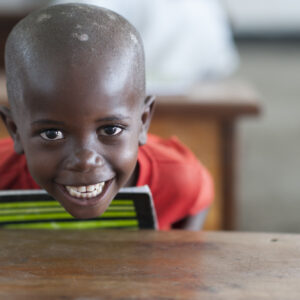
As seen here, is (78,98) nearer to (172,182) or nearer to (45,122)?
(45,122)

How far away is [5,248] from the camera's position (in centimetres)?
60

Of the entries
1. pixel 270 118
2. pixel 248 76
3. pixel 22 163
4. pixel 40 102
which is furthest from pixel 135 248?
pixel 248 76

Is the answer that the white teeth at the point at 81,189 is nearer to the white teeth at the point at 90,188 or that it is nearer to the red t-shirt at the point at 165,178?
the white teeth at the point at 90,188

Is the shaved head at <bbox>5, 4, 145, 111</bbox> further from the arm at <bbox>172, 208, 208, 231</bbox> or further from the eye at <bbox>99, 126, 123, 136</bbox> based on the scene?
the arm at <bbox>172, 208, 208, 231</bbox>

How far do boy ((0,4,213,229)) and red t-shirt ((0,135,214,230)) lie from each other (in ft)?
0.85

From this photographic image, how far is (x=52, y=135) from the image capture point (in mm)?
541

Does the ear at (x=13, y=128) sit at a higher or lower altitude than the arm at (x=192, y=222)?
higher

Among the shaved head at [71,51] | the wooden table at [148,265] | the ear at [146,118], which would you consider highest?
the shaved head at [71,51]

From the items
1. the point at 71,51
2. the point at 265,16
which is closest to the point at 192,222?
the point at 71,51

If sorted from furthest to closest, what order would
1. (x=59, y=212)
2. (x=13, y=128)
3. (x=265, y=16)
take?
1. (x=265, y=16)
2. (x=59, y=212)
3. (x=13, y=128)

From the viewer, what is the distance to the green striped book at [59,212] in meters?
0.73

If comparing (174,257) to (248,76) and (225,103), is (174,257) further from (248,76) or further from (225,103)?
(248,76)

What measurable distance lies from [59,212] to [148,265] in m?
0.25

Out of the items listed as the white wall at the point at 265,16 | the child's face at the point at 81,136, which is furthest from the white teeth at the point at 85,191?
the white wall at the point at 265,16
